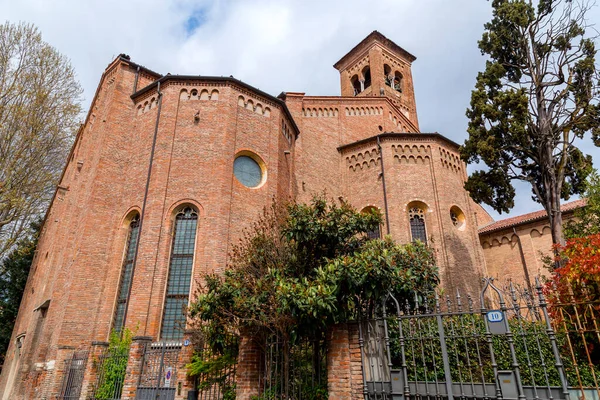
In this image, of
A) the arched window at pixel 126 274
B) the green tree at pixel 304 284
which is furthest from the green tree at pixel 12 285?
the green tree at pixel 304 284

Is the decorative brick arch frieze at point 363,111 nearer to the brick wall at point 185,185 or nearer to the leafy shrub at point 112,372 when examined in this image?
the brick wall at point 185,185

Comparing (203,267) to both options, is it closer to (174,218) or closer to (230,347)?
(174,218)

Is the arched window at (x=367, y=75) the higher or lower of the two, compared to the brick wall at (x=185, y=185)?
higher

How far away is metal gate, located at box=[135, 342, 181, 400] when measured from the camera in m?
9.11

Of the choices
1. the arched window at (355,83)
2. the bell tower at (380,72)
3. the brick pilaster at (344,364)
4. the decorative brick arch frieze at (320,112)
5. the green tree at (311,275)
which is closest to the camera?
the brick pilaster at (344,364)

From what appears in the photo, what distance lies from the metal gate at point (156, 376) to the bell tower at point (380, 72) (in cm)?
2160

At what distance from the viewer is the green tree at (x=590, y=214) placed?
36.6ft

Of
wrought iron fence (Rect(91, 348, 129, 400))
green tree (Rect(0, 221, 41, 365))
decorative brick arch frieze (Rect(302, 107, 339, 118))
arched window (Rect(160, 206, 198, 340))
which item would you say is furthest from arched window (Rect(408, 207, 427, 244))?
green tree (Rect(0, 221, 41, 365))

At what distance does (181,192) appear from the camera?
42.8ft

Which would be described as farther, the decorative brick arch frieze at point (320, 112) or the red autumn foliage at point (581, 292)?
the decorative brick arch frieze at point (320, 112)

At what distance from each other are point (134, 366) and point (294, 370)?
412 cm

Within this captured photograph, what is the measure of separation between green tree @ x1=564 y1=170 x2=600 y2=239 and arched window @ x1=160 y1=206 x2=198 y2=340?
1163cm

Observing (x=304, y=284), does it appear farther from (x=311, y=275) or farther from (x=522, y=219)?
(x=522, y=219)

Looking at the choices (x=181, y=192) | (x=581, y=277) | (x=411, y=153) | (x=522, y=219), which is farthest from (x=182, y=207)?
(x=522, y=219)
